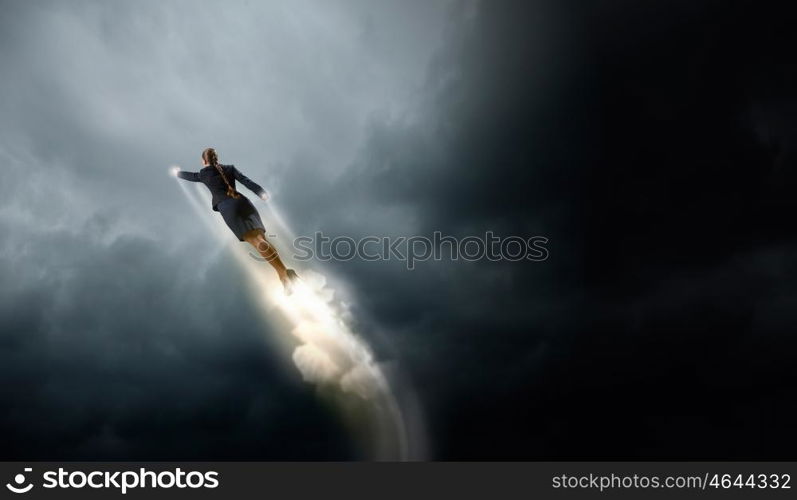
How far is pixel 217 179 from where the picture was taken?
76.6 ft

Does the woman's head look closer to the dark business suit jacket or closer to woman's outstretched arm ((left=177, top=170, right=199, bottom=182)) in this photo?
the dark business suit jacket

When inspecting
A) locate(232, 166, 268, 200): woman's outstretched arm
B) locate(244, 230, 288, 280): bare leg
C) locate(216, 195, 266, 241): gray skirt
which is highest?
locate(232, 166, 268, 200): woman's outstretched arm

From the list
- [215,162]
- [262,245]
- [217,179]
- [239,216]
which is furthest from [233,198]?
[262,245]

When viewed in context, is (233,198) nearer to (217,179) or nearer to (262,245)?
(217,179)

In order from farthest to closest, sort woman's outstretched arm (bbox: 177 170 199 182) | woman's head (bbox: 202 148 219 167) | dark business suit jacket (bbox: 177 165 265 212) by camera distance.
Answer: woman's outstretched arm (bbox: 177 170 199 182)
dark business suit jacket (bbox: 177 165 265 212)
woman's head (bbox: 202 148 219 167)

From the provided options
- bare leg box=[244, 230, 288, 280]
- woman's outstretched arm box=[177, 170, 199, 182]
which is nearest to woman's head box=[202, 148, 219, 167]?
woman's outstretched arm box=[177, 170, 199, 182]

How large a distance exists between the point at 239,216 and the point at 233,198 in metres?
0.88

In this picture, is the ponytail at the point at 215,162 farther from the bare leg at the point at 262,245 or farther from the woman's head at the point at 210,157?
the bare leg at the point at 262,245

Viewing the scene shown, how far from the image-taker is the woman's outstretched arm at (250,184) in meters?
23.3

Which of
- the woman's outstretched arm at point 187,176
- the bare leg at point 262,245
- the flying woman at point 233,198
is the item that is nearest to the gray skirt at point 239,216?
the flying woman at point 233,198

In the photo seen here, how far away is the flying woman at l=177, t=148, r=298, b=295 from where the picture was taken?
23.2 metres
